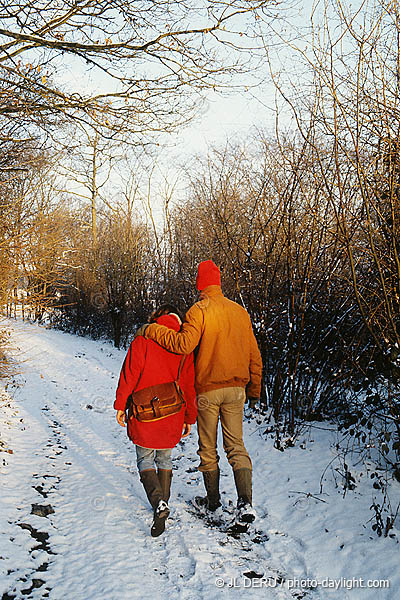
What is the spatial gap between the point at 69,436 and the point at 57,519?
2.65 metres

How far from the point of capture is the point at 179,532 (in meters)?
3.79

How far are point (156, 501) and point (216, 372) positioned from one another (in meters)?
1.20

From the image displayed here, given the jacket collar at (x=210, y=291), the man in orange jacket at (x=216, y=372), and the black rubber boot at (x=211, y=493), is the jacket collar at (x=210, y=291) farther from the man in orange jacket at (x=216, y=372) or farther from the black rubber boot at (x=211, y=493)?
the black rubber boot at (x=211, y=493)

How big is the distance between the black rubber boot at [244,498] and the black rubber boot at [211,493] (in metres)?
0.23

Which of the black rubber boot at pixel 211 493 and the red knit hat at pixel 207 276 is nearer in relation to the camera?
the black rubber boot at pixel 211 493

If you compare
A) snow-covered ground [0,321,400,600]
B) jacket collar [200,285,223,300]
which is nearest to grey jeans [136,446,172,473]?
snow-covered ground [0,321,400,600]

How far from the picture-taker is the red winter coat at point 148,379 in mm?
3938

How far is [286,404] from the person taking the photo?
21.7 feet

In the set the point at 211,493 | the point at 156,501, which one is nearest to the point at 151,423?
the point at 156,501

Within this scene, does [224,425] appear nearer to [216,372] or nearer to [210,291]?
[216,372]

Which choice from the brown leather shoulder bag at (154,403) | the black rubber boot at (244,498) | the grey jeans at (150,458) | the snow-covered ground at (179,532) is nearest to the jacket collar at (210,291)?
the brown leather shoulder bag at (154,403)

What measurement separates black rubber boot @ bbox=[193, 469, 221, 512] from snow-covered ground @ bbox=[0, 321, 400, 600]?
0.52 feet

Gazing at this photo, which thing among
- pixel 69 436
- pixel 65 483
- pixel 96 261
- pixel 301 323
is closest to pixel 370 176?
pixel 301 323

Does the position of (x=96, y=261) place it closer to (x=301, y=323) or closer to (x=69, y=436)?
(x=69, y=436)
